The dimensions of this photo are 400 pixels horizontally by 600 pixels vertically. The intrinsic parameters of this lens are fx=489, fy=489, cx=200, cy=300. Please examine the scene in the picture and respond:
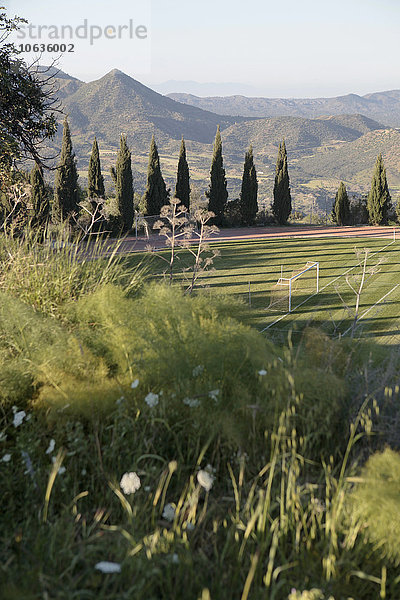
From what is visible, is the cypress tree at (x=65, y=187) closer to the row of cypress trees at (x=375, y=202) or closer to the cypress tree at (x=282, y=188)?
the cypress tree at (x=282, y=188)

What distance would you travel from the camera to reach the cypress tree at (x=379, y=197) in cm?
2533

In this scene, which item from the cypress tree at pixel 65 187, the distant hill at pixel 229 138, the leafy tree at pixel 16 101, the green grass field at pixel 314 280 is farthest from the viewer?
the distant hill at pixel 229 138

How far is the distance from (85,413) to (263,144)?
328 ft

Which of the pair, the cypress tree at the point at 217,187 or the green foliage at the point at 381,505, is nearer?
the green foliage at the point at 381,505

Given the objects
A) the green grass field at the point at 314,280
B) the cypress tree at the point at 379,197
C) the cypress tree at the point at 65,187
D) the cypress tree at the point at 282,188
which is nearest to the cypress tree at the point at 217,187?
the cypress tree at the point at 282,188

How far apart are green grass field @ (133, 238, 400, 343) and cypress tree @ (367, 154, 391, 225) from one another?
4.97 meters

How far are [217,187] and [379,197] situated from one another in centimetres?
849

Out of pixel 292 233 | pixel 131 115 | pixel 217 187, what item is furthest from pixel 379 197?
pixel 131 115

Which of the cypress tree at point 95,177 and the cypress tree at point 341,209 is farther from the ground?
the cypress tree at point 95,177

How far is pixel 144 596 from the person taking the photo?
1.47 metres

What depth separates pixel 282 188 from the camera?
26.1m

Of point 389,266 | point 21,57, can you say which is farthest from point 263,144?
point 21,57

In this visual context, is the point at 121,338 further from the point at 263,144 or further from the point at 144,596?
the point at 263,144

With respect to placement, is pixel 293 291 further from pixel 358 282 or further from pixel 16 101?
pixel 16 101
